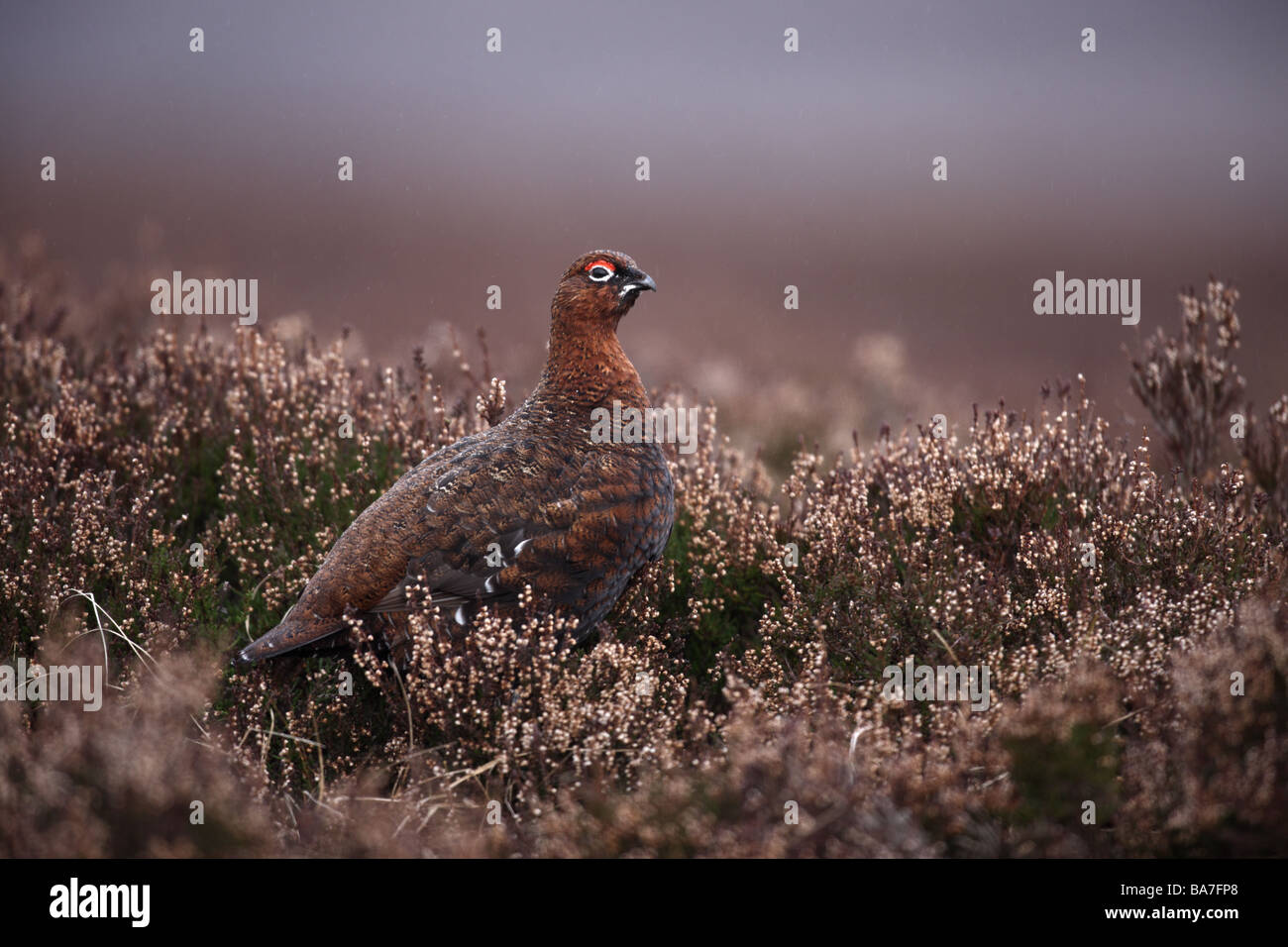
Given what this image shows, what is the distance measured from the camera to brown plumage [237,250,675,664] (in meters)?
4.02

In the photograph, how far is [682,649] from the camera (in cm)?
472

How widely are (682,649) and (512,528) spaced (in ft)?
3.64

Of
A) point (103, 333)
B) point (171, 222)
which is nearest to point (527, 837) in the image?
point (103, 333)

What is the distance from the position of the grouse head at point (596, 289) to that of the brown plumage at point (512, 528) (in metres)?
0.30

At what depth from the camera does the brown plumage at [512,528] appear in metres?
4.02
